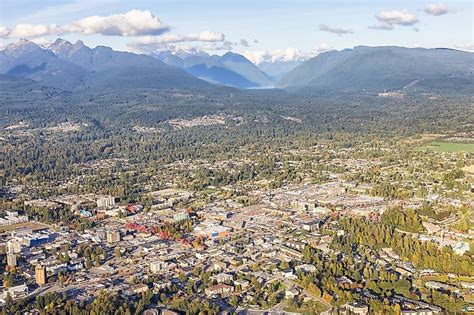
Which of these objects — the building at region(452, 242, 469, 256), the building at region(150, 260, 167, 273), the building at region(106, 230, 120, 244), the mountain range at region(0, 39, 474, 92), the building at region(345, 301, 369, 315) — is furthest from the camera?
the mountain range at region(0, 39, 474, 92)

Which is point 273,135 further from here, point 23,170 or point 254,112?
point 23,170

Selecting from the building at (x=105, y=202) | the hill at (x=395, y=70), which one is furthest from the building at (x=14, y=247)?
Result: the hill at (x=395, y=70)

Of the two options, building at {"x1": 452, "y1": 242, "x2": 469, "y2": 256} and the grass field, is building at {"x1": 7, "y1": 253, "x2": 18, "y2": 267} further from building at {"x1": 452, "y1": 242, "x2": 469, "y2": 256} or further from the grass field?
building at {"x1": 452, "y1": 242, "x2": 469, "y2": 256}

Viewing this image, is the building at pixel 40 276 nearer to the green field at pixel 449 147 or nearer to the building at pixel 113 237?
the building at pixel 113 237

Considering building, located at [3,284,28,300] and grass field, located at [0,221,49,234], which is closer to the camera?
building, located at [3,284,28,300]

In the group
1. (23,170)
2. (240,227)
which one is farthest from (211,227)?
(23,170)

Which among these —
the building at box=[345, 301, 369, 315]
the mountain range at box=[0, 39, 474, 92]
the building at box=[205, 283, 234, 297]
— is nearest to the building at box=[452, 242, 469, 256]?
the building at box=[345, 301, 369, 315]

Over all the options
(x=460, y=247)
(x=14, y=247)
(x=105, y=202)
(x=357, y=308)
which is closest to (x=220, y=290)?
(x=357, y=308)
